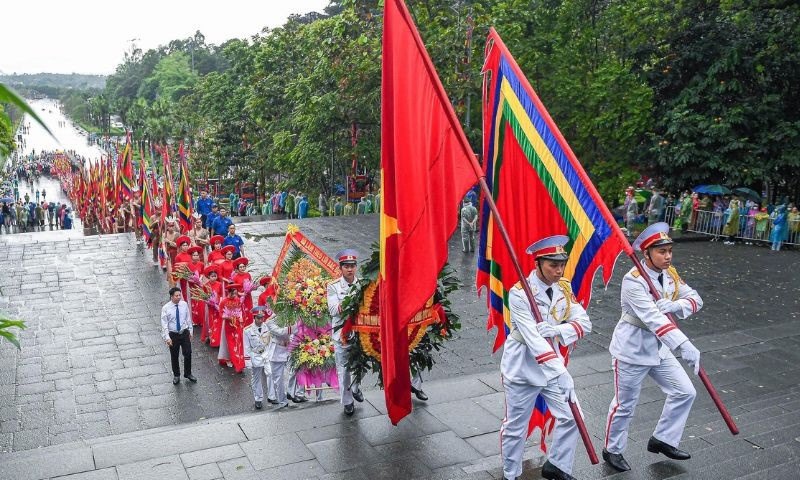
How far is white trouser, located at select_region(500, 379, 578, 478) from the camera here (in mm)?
5172

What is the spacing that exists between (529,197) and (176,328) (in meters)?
5.14

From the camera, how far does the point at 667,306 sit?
18.3 ft

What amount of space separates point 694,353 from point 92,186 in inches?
1266

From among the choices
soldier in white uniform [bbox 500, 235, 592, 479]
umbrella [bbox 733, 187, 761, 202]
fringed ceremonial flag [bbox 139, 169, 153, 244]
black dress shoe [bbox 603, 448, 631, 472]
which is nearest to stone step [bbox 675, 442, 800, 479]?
black dress shoe [bbox 603, 448, 631, 472]

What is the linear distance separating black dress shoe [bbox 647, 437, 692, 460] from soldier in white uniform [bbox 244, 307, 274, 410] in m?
4.25

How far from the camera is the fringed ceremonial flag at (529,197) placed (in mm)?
5988

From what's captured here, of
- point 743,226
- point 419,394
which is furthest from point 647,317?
point 743,226

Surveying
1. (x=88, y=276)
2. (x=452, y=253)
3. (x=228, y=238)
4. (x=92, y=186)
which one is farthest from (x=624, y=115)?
(x=92, y=186)

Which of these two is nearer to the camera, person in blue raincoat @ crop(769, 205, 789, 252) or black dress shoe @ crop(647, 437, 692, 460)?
black dress shoe @ crop(647, 437, 692, 460)

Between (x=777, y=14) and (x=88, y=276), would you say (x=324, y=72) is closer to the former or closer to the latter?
(x=88, y=276)

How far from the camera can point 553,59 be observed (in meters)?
24.5

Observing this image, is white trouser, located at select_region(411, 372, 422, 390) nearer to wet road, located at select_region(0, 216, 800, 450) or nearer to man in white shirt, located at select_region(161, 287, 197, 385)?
wet road, located at select_region(0, 216, 800, 450)

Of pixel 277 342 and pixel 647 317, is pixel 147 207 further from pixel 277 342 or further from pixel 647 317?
pixel 647 317

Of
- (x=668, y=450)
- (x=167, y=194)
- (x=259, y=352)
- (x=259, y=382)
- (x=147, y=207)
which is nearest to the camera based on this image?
(x=668, y=450)
